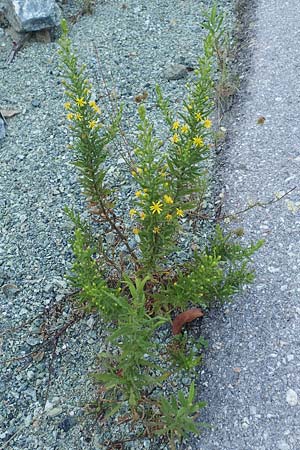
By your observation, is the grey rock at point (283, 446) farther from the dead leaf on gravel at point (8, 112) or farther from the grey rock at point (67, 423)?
the dead leaf on gravel at point (8, 112)

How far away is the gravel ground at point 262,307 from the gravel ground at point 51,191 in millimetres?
534

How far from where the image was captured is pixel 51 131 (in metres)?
4.32

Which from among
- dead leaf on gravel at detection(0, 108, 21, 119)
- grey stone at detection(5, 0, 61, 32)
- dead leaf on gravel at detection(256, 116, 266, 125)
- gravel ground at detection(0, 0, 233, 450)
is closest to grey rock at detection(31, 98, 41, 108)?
gravel ground at detection(0, 0, 233, 450)

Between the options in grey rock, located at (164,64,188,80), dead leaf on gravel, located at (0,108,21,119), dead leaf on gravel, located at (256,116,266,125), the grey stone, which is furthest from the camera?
the grey stone

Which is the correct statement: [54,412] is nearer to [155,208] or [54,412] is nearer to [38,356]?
[38,356]

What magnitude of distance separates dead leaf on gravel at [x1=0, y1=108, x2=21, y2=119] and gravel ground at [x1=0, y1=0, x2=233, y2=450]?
59 mm

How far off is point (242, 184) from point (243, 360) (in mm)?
1352

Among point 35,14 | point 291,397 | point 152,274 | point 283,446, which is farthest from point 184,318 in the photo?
point 35,14

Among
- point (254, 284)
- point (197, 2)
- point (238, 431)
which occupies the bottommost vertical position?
point (238, 431)

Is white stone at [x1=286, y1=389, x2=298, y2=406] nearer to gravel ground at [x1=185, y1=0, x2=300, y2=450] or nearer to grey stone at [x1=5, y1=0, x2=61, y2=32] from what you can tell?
gravel ground at [x1=185, y1=0, x2=300, y2=450]

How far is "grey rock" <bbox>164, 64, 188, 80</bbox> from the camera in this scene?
15.3 ft

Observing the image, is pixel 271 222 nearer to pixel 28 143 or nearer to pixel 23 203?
pixel 23 203

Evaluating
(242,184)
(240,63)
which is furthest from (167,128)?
(240,63)

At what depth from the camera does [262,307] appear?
3.01 meters
